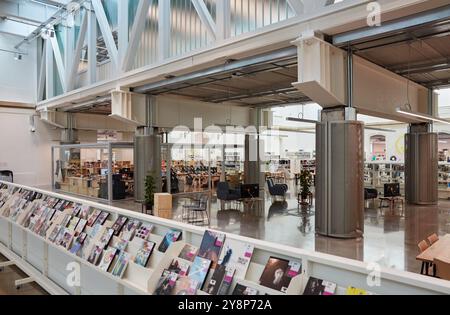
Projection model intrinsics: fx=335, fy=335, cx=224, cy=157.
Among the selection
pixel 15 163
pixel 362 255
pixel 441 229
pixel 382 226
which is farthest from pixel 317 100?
pixel 15 163

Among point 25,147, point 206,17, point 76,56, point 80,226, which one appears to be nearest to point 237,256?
point 80,226

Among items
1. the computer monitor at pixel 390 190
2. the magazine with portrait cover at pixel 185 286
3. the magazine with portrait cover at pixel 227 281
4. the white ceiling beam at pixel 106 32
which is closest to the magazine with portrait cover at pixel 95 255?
the magazine with portrait cover at pixel 185 286

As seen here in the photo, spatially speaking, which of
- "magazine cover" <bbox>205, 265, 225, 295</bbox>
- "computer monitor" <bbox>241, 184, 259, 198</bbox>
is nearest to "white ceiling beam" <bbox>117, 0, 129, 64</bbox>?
"computer monitor" <bbox>241, 184, 259, 198</bbox>

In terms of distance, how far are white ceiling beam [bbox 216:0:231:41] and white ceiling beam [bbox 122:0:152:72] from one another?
2.98 metres

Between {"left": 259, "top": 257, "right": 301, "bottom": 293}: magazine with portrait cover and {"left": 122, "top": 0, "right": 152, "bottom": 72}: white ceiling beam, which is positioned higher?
{"left": 122, "top": 0, "right": 152, "bottom": 72}: white ceiling beam

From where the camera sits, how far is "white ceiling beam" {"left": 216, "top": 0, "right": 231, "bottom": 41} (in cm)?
706

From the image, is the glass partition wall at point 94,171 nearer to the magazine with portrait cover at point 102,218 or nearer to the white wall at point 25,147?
the white wall at point 25,147

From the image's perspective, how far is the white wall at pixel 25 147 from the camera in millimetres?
14695

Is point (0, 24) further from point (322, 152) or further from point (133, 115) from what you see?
point (322, 152)

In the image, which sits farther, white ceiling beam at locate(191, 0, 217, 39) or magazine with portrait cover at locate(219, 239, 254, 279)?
white ceiling beam at locate(191, 0, 217, 39)

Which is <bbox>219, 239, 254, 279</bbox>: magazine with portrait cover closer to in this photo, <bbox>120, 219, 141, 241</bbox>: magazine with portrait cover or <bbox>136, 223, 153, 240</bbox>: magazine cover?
<bbox>136, 223, 153, 240</bbox>: magazine cover

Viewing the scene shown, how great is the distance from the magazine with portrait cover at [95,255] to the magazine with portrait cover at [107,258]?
2.6 inches
